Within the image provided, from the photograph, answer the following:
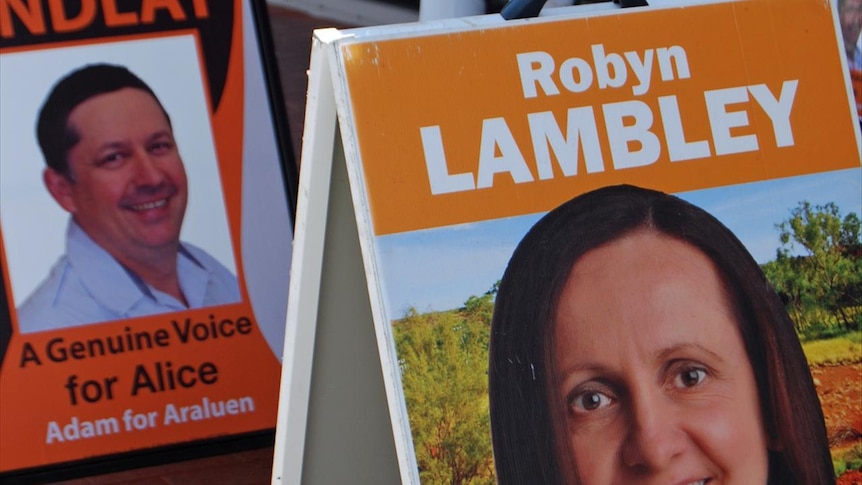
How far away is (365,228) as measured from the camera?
5.15 feet

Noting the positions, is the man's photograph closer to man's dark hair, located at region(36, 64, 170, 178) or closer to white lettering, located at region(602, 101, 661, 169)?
man's dark hair, located at region(36, 64, 170, 178)

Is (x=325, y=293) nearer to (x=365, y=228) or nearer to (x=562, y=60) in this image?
(x=365, y=228)

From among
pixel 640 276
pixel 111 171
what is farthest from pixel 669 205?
pixel 111 171

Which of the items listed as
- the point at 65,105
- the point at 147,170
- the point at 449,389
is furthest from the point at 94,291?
the point at 449,389

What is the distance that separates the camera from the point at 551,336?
1646 mm

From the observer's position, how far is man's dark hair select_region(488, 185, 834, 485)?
1619mm

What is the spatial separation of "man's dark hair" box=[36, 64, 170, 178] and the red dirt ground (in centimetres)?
142

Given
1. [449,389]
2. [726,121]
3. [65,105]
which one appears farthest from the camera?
[65,105]

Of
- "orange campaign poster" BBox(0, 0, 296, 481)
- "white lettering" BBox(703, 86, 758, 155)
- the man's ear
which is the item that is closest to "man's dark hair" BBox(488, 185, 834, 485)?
"white lettering" BBox(703, 86, 758, 155)

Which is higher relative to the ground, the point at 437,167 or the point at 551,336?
the point at 437,167

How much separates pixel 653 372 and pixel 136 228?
43.3 inches

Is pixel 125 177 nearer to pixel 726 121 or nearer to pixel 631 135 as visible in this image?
pixel 631 135

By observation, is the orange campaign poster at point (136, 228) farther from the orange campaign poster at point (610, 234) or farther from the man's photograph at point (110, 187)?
the orange campaign poster at point (610, 234)

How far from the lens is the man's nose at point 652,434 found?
163 cm
